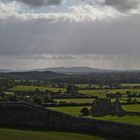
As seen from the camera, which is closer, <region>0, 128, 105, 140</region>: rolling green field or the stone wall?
<region>0, 128, 105, 140</region>: rolling green field

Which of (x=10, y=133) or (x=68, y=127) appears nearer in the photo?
(x=10, y=133)

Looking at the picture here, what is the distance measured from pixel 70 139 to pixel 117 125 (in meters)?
5.81

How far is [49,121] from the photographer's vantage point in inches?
1645

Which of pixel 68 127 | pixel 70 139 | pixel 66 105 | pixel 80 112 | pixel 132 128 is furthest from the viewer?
pixel 66 105

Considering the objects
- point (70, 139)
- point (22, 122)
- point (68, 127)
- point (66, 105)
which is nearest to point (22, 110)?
point (22, 122)

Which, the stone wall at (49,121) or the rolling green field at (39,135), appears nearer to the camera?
the rolling green field at (39,135)

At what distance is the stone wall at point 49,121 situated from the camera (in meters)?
39.6

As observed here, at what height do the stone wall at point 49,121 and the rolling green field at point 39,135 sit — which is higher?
the stone wall at point 49,121

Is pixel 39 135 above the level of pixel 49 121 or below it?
below

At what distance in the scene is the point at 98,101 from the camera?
211ft

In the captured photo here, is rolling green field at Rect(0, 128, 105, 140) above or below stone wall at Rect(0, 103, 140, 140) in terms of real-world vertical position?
below

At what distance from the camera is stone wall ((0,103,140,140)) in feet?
130

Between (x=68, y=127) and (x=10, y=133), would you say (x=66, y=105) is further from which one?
(x=10, y=133)

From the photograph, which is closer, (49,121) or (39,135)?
(39,135)
